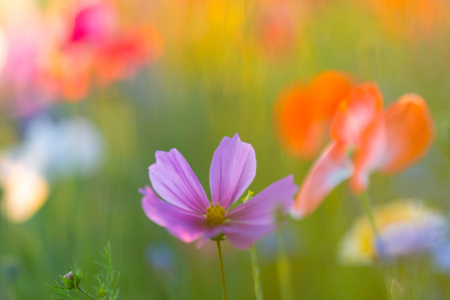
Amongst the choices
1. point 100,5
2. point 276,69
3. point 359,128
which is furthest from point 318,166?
point 276,69

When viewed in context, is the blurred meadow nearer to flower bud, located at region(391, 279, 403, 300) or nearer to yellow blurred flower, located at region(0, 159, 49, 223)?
yellow blurred flower, located at region(0, 159, 49, 223)

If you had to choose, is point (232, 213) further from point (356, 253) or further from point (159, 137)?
point (159, 137)

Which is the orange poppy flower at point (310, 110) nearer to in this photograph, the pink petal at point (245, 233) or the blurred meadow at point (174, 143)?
the blurred meadow at point (174, 143)

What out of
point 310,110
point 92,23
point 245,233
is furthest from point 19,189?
point 245,233

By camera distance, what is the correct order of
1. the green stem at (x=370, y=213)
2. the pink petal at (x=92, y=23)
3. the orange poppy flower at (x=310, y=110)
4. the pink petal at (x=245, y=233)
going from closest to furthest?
the pink petal at (x=245, y=233)
the green stem at (x=370, y=213)
the orange poppy flower at (x=310, y=110)
the pink petal at (x=92, y=23)

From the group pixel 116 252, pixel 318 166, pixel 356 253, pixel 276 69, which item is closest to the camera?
pixel 318 166

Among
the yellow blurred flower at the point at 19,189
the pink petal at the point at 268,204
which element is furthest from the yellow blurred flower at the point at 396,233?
the yellow blurred flower at the point at 19,189

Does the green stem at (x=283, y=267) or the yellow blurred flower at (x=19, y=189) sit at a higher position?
the yellow blurred flower at (x=19, y=189)

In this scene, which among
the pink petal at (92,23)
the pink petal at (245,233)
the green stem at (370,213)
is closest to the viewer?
the pink petal at (245,233)
